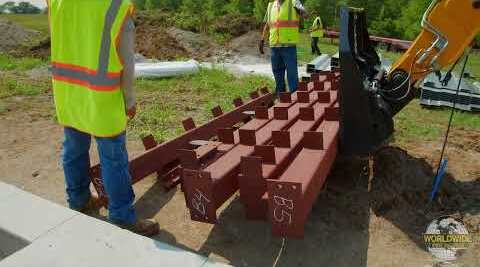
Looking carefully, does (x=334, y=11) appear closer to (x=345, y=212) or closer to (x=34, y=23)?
(x=34, y=23)

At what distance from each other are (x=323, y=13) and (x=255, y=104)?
1119 inches

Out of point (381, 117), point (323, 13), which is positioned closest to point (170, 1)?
point (323, 13)

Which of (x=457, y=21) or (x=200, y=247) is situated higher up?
(x=457, y=21)

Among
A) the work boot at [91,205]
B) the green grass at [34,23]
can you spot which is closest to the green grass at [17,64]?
the work boot at [91,205]

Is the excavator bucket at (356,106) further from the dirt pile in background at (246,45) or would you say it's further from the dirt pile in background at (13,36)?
the dirt pile in background at (13,36)

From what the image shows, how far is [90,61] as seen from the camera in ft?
9.07

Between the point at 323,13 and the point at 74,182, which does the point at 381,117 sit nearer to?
the point at 74,182

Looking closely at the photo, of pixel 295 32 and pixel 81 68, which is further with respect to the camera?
pixel 295 32

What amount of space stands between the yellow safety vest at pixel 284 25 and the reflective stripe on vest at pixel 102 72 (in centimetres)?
420

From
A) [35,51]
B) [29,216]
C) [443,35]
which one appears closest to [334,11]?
[35,51]

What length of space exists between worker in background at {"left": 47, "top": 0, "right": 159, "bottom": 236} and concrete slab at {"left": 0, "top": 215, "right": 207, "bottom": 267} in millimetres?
434

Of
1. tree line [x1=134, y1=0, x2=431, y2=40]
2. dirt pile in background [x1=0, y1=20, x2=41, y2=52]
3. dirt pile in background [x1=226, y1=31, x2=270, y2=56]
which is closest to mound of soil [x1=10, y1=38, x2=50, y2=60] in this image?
dirt pile in background [x1=0, y1=20, x2=41, y2=52]

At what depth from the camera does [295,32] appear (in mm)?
6586

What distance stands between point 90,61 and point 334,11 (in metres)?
31.6
